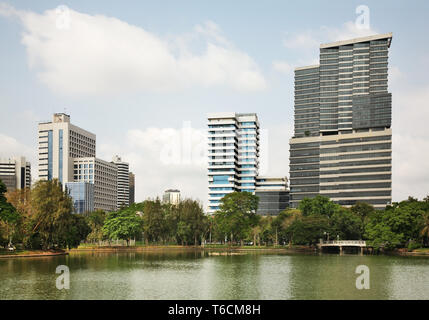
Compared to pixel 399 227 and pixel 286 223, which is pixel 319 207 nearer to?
pixel 286 223

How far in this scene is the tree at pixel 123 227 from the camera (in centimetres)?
12326

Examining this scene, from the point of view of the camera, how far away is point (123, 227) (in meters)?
123

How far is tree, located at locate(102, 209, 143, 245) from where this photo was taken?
123m

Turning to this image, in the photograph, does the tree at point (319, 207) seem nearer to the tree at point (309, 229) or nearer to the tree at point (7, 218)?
the tree at point (309, 229)

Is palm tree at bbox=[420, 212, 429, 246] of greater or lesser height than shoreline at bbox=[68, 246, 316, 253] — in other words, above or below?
above

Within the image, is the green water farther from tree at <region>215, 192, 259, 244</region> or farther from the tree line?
tree at <region>215, 192, 259, 244</region>

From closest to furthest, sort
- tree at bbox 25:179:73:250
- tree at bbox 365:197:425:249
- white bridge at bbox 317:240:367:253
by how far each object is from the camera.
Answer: tree at bbox 25:179:73:250 < tree at bbox 365:197:425:249 < white bridge at bbox 317:240:367:253

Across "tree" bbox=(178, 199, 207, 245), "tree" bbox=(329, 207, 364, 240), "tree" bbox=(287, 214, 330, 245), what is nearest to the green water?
"tree" bbox=(287, 214, 330, 245)

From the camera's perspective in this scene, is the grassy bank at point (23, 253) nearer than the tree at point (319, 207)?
Yes

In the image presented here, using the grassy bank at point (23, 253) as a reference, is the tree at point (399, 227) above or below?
above

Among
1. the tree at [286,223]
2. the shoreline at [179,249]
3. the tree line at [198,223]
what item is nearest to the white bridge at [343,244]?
the tree line at [198,223]

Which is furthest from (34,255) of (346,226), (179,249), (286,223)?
(346,226)

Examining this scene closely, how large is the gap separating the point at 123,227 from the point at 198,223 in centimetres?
1949
